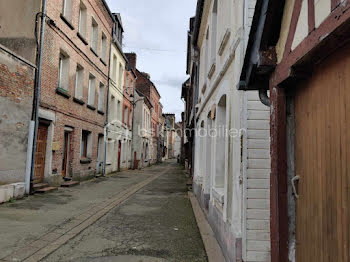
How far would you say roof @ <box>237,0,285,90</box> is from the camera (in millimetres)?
2602

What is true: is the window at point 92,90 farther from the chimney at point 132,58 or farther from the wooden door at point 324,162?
the wooden door at point 324,162

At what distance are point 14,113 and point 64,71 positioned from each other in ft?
13.6

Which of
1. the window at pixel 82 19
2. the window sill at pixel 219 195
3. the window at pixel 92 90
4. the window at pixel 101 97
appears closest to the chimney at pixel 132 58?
the window at pixel 101 97

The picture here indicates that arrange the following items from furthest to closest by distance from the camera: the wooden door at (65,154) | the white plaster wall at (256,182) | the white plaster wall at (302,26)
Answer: the wooden door at (65,154), the white plaster wall at (256,182), the white plaster wall at (302,26)

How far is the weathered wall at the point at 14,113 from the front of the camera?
7.62 metres

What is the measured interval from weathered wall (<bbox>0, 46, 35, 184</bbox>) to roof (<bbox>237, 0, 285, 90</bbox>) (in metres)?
6.95

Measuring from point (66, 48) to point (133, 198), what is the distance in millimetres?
6412

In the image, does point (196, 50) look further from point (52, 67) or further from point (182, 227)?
point (182, 227)

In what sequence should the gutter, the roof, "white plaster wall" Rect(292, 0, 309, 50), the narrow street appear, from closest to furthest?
"white plaster wall" Rect(292, 0, 309, 50), the roof, the narrow street, the gutter

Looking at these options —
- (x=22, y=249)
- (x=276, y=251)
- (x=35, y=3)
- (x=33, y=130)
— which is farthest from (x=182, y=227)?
(x=35, y=3)

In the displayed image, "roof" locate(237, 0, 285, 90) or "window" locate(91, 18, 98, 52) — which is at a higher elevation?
"window" locate(91, 18, 98, 52)

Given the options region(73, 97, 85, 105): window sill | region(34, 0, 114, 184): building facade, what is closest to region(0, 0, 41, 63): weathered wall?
region(34, 0, 114, 184): building facade

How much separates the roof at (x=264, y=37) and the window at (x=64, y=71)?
10.2 meters

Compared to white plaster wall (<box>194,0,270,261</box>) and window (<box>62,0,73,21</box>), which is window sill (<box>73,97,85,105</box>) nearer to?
window (<box>62,0,73,21</box>)
